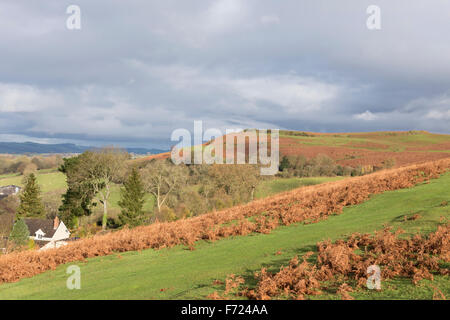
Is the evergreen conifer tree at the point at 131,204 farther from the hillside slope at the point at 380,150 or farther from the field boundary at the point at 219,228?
the hillside slope at the point at 380,150

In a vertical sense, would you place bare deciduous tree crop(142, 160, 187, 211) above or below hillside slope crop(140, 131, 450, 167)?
below

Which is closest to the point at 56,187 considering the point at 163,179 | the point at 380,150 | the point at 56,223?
the point at 56,223

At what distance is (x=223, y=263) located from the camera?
10.0 m

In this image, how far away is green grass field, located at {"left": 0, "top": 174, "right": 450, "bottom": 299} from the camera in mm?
7645

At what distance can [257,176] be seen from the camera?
6550 centimetres

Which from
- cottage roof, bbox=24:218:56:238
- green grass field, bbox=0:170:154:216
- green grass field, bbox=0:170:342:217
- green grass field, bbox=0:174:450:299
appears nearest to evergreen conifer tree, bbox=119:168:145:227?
green grass field, bbox=0:170:342:217

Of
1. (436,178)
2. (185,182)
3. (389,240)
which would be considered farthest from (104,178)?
(389,240)

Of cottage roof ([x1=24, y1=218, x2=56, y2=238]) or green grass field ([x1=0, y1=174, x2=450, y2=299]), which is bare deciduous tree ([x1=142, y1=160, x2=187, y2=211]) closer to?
cottage roof ([x1=24, y1=218, x2=56, y2=238])

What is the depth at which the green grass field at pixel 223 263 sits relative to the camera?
25.1 feet

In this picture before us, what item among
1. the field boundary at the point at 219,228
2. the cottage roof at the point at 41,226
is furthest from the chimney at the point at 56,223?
the field boundary at the point at 219,228

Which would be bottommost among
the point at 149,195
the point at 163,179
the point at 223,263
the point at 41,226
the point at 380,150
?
the point at 41,226

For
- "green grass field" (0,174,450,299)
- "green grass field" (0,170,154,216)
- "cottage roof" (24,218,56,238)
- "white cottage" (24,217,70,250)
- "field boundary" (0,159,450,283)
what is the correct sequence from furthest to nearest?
"green grass field" (0,170,154,216), "cottage roof" (24,218,56,238), "white cottage" (24,217,70,250), "field boundary" (0,159,450,283), "green grass field" (0,174,450,299)

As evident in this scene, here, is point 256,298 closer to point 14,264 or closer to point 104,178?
point 14,264

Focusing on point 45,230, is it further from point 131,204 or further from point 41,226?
point 131,204
